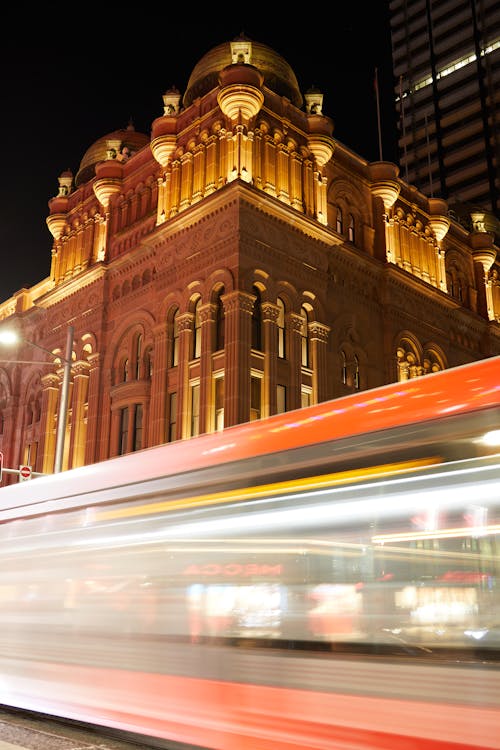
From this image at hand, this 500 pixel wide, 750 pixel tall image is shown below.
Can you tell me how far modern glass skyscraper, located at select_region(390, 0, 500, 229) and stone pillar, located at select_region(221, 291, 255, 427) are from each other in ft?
190

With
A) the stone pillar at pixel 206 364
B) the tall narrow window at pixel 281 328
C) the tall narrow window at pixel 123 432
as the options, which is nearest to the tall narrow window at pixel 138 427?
the tall narrow window at pixel 123 432

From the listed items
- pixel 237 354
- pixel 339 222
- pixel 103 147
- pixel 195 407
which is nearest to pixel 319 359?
pixel 237 354

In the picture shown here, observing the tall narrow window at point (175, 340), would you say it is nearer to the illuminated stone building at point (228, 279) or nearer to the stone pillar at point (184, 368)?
the illuminated stone building at point (228, 279)

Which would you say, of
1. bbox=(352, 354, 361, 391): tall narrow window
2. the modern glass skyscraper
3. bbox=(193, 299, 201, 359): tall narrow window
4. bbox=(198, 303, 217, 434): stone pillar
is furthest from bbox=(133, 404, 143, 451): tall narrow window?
the modern glass skyscraper

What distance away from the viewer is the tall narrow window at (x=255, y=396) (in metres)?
25.4

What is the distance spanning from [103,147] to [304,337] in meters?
18.0

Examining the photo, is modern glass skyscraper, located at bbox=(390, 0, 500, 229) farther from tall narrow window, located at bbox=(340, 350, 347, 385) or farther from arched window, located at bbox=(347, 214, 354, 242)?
tall narrow window, located at bbox=(340, 350, 347, 385)

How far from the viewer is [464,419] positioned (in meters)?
4.93

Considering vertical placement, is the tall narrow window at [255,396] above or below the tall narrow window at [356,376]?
below

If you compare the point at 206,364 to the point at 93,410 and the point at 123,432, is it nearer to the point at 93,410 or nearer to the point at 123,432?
the point at 123,432

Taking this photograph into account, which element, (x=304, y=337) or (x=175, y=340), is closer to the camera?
(x=304, y=337)

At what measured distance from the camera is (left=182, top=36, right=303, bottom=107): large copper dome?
Answer: 31203mm

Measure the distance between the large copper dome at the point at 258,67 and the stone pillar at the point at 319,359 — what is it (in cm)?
1064

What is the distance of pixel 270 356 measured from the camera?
85.1 ft
